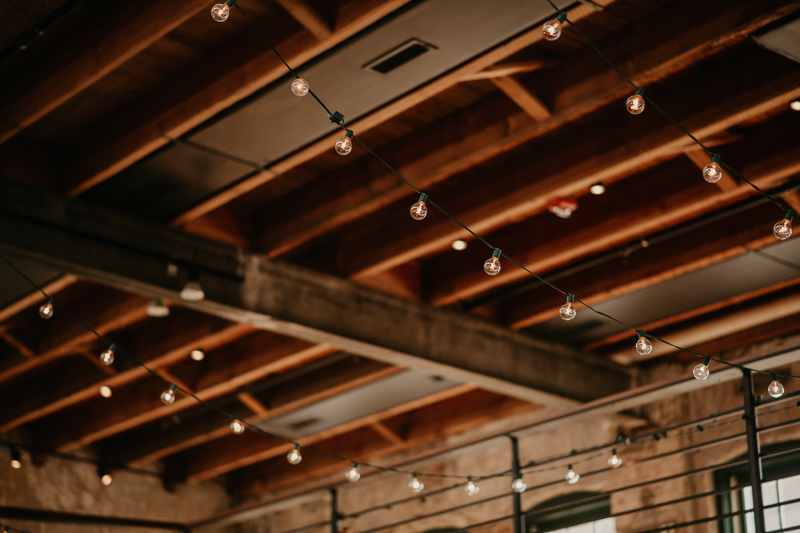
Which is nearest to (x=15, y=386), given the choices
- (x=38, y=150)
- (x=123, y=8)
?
(x=38, y=150)

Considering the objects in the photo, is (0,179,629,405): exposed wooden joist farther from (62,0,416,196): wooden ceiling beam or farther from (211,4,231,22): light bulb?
(211,4,231,22): light bulb

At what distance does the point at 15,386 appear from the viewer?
8.91 meters

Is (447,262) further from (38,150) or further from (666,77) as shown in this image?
(38,150)

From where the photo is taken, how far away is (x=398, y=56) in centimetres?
444

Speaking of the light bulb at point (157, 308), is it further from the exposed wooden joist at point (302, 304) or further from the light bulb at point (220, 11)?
the light bulb at point (220, 11)

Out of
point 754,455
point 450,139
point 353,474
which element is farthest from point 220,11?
point 353,474

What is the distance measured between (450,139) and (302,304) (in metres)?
1.56

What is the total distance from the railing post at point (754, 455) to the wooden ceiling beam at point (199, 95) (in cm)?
248

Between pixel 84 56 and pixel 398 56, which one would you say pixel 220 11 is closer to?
pixel 398 56

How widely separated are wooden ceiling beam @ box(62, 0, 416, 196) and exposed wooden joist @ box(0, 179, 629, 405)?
336 mm

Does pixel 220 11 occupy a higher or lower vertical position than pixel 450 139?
lower

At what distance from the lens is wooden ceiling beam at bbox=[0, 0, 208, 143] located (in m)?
4.23

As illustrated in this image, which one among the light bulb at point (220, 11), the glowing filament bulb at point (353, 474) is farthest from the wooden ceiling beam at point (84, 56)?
the glowing filament bulb at point (353, 474)

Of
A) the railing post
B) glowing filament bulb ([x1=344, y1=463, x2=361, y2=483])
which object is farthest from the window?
the railing post
